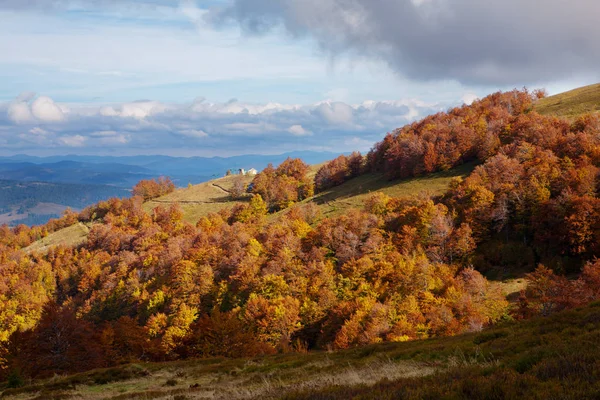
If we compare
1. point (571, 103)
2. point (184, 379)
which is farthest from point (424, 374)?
point (571, 103)

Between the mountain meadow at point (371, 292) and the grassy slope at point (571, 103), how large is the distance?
1148 millimetres

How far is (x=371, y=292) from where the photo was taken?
70125 millimetres

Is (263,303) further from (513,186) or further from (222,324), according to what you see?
(513,186)

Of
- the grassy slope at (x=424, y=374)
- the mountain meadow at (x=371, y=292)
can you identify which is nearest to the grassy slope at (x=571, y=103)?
the mountain meadow at (x=371, y=292)

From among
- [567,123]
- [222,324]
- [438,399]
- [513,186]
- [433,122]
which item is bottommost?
[222,324]

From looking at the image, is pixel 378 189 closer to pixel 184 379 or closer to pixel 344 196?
pixel 344 196

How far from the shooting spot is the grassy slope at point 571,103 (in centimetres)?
12781

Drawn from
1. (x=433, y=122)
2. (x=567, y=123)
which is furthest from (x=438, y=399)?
(x=433, y=122)

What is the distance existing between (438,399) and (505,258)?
69415mm

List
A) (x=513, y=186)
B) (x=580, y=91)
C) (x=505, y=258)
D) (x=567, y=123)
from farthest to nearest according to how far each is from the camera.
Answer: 1. (x=580, y=91)
2. (x=567, y=123)
3. (x=513, y=186)
4. (x=505, y=258)

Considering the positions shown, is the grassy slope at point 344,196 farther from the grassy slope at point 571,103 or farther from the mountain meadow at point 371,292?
the grassy slope at point 571,103

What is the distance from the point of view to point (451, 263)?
76.0 metres

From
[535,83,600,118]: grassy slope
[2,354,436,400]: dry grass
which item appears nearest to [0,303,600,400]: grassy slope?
[2,354,436,400]: dry grass

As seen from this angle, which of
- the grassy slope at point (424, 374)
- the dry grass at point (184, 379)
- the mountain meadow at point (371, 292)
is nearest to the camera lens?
the grassy slope at point (424, 374)
